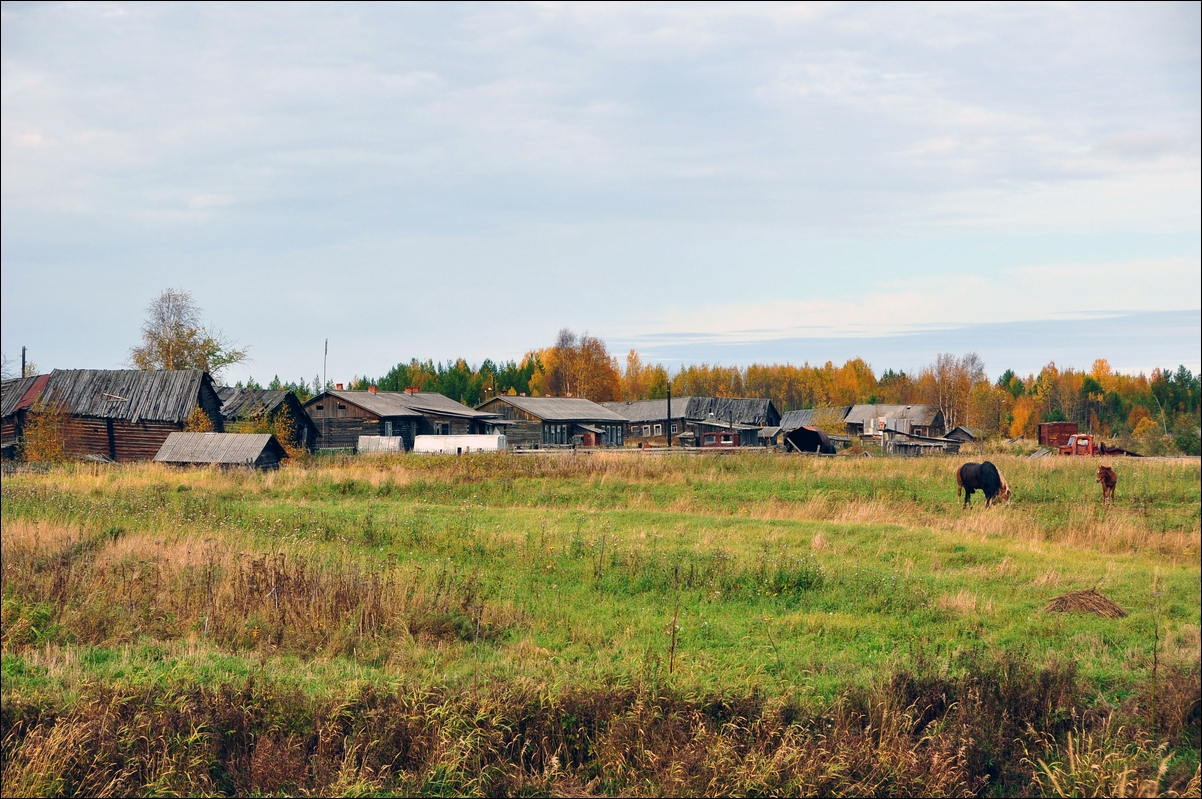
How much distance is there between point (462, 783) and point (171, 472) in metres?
26.8

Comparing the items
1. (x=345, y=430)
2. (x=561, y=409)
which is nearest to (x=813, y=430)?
(x=561, y=409)

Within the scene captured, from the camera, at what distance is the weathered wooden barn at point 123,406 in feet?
140

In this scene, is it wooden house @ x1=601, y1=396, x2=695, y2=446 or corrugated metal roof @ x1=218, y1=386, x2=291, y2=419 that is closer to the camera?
corrugated metal roof @ x1=218, y1=386, x2=291, y2=419

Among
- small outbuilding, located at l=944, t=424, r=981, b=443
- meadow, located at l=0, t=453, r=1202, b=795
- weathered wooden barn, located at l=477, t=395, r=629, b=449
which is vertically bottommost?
meadow, located at l=0, t=453, r=1202, b=795

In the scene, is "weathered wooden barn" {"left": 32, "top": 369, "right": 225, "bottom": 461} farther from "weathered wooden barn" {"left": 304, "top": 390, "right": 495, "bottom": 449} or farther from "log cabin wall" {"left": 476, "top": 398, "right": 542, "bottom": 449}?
"log cabin wall" {"left": 476, "top": 398, "right": 542, "bottom": 449}

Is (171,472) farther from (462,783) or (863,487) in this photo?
(462,783)

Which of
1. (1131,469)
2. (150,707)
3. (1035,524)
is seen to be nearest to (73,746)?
(150,707)

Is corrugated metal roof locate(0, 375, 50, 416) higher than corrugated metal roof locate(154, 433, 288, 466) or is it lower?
higher

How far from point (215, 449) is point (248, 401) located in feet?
58.1

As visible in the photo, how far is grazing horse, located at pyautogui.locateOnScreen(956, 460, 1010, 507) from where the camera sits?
2445 cm

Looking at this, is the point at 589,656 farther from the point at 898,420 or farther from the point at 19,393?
the point at 898,420

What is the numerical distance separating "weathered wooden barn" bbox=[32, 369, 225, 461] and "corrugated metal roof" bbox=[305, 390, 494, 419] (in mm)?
16990

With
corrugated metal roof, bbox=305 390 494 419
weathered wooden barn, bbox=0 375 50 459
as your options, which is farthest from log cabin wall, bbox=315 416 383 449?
weathered wooden barn, bbox=0 375 50 459

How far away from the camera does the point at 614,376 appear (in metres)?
112
